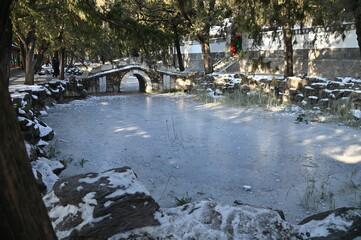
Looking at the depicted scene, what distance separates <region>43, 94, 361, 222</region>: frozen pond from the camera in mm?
6309

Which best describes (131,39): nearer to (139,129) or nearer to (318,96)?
(139,129)

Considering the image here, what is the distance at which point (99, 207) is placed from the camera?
315cm

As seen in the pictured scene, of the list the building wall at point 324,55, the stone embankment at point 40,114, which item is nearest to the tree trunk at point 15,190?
the stone embankment at point 40,114

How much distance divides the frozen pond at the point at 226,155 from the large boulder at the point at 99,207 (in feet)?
8.53

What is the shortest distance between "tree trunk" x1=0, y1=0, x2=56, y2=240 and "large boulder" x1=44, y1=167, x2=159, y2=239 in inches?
59.1

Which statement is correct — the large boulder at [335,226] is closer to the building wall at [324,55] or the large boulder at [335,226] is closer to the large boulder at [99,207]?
the large boulder at [99,207]

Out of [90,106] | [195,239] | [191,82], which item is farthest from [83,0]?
[191,82]

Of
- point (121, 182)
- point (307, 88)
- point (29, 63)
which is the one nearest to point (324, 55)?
point (307, 88)

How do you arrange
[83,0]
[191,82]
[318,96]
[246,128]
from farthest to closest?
1. [191,82]
2. [318,96]
3. [246,128]
4. [83,0]

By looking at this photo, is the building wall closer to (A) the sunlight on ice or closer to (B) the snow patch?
(A) the sunlight on ice

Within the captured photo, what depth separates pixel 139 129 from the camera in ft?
38.3

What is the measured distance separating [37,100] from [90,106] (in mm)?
3766

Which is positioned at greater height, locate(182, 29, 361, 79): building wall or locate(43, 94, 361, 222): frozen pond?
locate(182, 29, 361, 79): building wall

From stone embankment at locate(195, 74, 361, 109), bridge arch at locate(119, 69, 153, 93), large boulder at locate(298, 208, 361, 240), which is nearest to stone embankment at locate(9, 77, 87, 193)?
large boulder at locate(298, 208, 361, 240)
